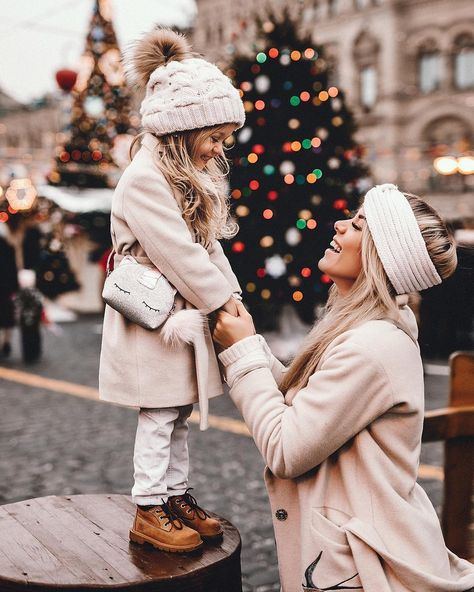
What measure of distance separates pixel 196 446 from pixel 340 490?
3.95 metres

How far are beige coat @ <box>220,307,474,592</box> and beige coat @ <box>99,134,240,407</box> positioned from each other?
29cm

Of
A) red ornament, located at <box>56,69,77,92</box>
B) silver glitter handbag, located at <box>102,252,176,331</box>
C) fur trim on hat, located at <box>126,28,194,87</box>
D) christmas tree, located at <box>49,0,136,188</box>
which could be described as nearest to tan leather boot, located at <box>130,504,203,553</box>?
silver glitter handbag, located at <box>102,252,176,331</box>

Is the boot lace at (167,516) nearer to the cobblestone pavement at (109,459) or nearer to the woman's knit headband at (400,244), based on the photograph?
the woman's knit headband at (400,244)

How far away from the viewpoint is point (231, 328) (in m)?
2.16

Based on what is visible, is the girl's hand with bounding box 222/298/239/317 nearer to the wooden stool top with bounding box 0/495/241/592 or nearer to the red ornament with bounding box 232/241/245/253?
the wooden stool top with bounding box 0/495/241/592

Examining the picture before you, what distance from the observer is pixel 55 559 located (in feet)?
7.00

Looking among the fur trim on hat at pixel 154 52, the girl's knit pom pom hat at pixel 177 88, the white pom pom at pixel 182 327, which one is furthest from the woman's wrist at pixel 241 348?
the fur trim on hat at pixel 154 52

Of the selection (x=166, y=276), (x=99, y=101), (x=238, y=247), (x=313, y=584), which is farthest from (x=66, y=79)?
(x=313, y=584)

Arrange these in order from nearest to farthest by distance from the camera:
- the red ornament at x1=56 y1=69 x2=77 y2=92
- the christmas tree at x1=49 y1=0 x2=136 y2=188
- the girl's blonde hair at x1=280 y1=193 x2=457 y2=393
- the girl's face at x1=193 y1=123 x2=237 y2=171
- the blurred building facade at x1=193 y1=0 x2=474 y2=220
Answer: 1. the girl's blonde hair at x1=280 y1=193 x2=457 y2=393
2. the girl's face at x1=193 y1=123 x2=237 y2=171
3. the red ornament at x1=56 y1=69 x2=77 y2=92
4. the christmas tree at x1=49 y1=0 x2=136 y2=188
5. the blurred building facade at x1=193 y1=0 x2=474 y2=220

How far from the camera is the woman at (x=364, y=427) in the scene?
76.1 inches

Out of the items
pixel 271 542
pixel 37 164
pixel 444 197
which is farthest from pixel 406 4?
pixel 271 542

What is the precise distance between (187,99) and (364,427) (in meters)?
1.03

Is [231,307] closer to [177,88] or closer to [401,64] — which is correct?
[177,88]

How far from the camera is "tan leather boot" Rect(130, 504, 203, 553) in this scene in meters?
2.19
